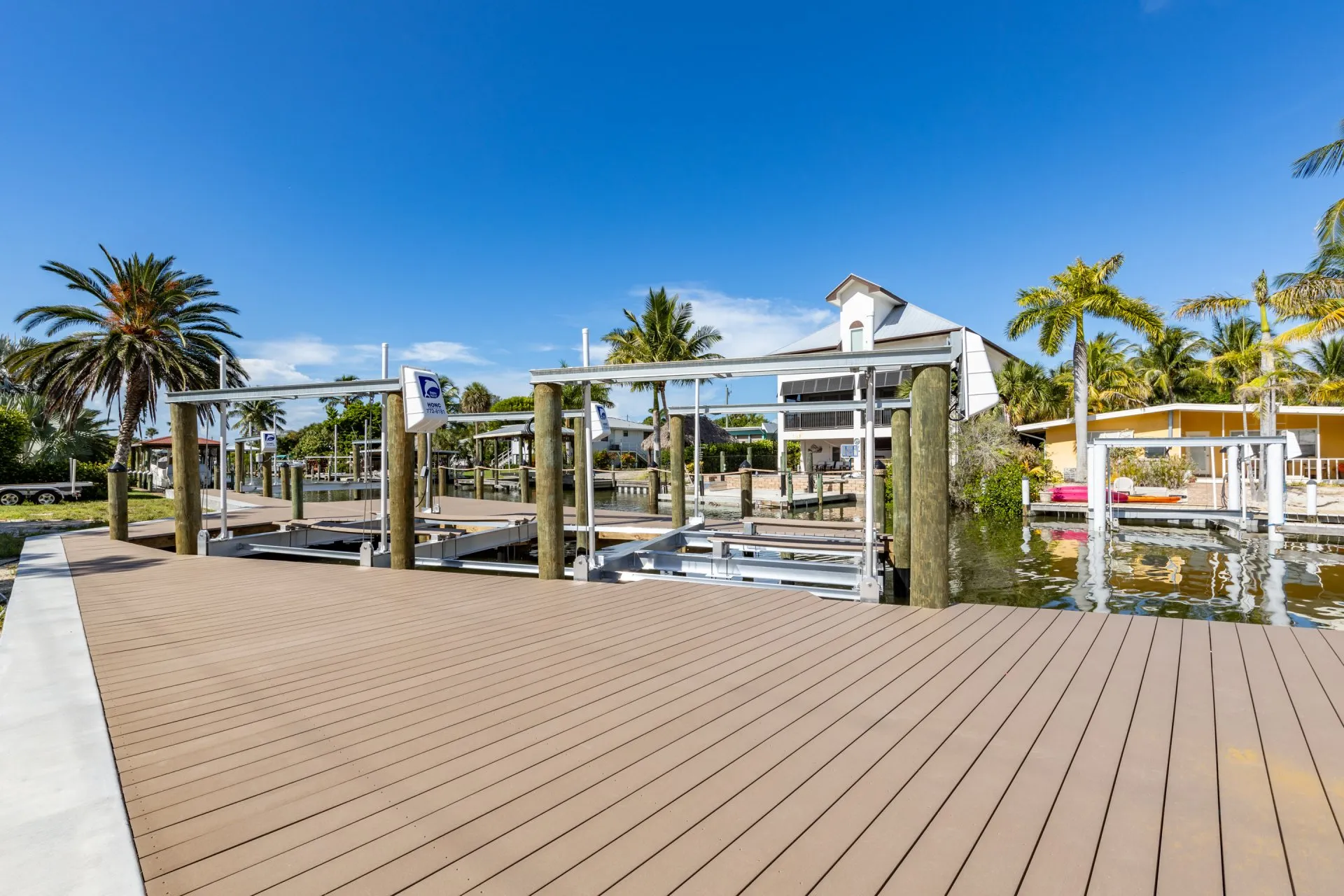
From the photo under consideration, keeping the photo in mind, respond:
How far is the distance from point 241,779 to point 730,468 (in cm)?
4489

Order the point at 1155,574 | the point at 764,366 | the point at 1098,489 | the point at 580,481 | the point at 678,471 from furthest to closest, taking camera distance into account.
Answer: the point at 1098,489
the point at 678,471
the point at 1155,574
the point at 580,481
the point at 764,366

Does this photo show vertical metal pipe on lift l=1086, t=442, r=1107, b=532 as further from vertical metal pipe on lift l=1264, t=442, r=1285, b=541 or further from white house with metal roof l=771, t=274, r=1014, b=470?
white house with metal roof l=771, t=274, r=1014, b=470

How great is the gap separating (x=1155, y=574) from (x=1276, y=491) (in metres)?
5.41

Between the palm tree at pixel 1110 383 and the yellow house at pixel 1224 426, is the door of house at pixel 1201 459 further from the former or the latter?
the palm tree at pixel 1110 383

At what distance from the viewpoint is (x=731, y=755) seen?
2.87m

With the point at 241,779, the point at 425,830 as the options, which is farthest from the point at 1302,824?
the point at 241,779

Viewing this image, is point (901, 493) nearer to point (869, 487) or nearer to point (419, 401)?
point (869, 487)

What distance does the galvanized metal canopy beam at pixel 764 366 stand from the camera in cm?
569

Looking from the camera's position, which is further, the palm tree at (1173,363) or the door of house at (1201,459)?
the palm tree at (1173,363)

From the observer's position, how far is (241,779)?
2.66 m

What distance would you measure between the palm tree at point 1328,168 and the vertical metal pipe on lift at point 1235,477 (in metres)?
6.39

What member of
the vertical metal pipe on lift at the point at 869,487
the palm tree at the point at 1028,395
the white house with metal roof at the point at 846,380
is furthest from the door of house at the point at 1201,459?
the vertical metal pipe on lift at the point at 869,487

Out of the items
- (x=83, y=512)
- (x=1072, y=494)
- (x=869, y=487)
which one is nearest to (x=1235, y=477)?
(x=1072, y=494)

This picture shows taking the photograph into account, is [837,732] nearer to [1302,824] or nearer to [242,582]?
[1302,824]
